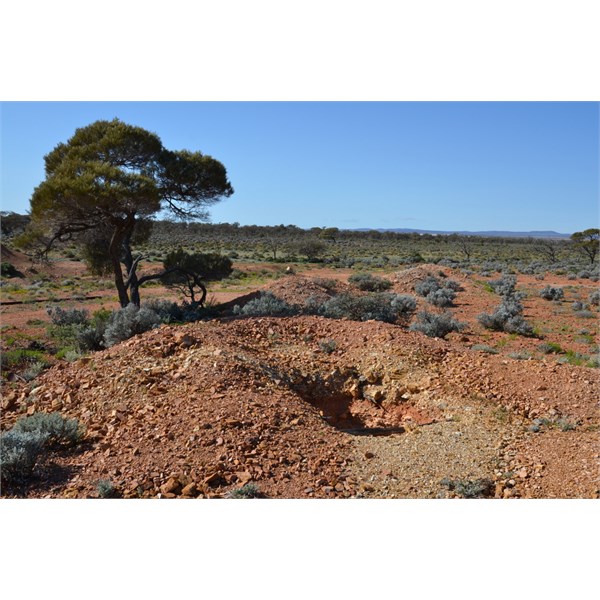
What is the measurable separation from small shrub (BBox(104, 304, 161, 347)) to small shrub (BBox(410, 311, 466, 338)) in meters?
6.33

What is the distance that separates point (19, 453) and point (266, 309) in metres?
7.74

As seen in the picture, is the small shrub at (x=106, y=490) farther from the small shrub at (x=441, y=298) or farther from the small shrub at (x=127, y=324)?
the small shrub at (x=441, y=298)

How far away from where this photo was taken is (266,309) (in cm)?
1212

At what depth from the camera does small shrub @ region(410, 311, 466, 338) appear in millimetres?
12375

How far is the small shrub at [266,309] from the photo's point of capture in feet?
37.5

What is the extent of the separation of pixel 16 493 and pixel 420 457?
3.93m

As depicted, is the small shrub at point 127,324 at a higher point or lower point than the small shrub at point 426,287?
lower

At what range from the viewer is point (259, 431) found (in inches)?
215

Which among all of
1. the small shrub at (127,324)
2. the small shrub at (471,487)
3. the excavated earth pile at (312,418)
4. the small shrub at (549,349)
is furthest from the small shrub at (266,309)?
the small shrub at (471,487)

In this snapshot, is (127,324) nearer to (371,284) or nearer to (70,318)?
(70,318)

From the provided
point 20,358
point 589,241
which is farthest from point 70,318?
point 589,241

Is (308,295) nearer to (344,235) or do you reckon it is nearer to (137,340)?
(137,340)

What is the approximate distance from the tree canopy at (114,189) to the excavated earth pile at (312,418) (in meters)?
4.48

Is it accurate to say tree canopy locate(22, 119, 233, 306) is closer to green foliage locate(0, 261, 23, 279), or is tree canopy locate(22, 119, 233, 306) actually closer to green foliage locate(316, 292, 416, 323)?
green foliage locate(316, 292, 416, 323)
